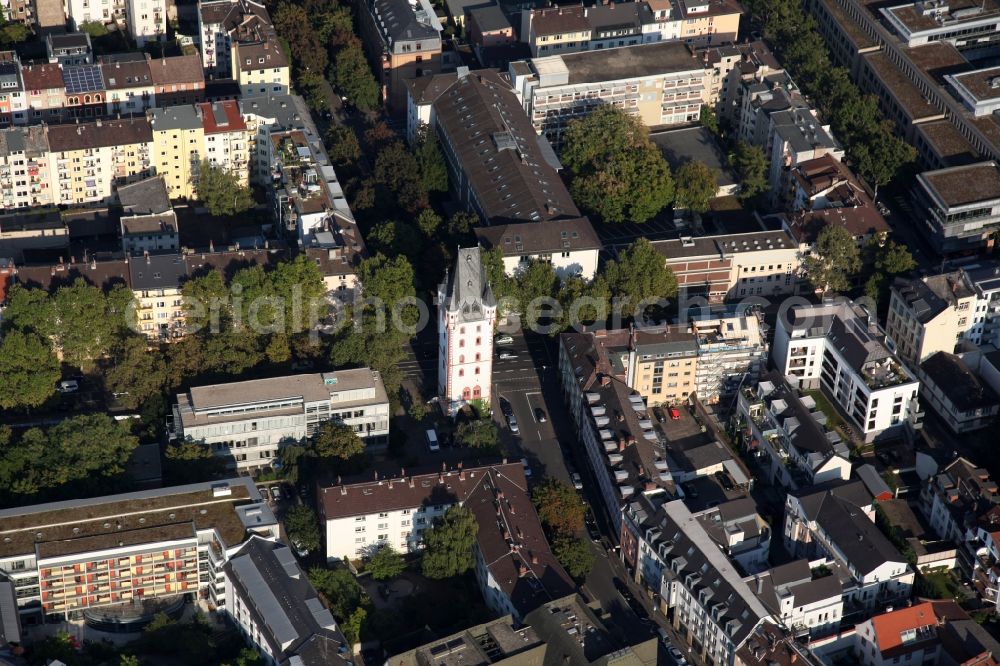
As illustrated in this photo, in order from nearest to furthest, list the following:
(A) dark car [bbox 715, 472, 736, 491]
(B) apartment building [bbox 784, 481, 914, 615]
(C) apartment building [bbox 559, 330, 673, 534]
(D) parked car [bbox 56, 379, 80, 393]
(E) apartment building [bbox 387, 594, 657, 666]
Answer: (E) apartment building [bbox 387, 594, 657, 666], (B) apartment building [bbox 784, 481, 914, 615], (C) apartment building [bbox 559, 330, 673, 534], (A) dark car [bbox 715, 472, 736, 491], (D) parked car [bbox 56, 379, 80, 393]

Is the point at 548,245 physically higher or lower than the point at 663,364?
higher

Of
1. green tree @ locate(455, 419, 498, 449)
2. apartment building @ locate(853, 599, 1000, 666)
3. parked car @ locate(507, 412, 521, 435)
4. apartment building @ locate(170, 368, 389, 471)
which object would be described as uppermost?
apartment building @ locate(170, 368, 389, 471)

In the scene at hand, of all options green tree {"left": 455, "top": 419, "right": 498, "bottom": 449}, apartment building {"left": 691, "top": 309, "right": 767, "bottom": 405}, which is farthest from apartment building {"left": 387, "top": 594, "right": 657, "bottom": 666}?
apartment building {"left": 691, "top": 309, "right": 767, "bottom": 405}

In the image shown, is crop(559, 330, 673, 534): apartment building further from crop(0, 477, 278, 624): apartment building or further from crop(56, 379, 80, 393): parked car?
crop(56, 379, 80, 393): parked car

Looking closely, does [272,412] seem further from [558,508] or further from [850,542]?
[850,542]

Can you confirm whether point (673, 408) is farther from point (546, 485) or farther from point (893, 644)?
point (893, 644)

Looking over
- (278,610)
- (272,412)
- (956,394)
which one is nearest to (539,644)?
(278,610)
